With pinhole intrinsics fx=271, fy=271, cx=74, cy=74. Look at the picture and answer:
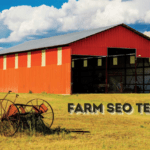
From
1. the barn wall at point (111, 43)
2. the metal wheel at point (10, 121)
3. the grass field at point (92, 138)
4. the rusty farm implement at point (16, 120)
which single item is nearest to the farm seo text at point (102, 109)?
the grass field at point (92, 138)

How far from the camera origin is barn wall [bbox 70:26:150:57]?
28.4m

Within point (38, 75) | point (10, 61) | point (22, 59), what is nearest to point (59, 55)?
point (38, 75)

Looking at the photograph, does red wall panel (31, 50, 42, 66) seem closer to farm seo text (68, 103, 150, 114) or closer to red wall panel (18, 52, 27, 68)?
red wall panel (18, 52, 27, 68)

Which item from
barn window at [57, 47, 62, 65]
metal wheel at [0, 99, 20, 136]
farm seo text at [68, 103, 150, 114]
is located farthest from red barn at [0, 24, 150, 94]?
metal wheel at [0, 99, 20, 136]

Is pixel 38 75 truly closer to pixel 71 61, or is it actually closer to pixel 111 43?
pixel 71 61

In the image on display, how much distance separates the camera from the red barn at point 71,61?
28.3 m

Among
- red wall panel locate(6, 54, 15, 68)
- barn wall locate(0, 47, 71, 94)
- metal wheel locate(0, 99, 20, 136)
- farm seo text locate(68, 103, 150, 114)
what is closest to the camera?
metal wheel locate(0, 99, 20, 136)

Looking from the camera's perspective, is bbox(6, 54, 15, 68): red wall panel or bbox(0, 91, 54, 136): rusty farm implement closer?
bbox(0, 91, 54, 136): rusty farm implement

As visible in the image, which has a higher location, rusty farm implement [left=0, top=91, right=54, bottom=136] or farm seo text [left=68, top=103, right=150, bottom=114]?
rusty farm implement [left=0, top=91, right=54, bottom=136]

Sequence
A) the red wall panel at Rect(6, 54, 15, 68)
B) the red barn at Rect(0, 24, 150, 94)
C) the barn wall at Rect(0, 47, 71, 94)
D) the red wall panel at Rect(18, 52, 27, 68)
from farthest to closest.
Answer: the red wall panel at Rect(6, 54, 15, 68)
the red wall panel at Rect(18, 52, 27, 68)
the red barn at Rect(0, 24, 150, 94)
the barn wall at Rect(0, 47, 71, 94)

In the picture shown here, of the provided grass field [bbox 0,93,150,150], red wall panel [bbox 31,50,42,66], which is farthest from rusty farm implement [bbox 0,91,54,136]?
red wall panel [bbox 31,50,42,66]

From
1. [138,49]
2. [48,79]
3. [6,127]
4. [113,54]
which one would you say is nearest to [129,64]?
[113,54]

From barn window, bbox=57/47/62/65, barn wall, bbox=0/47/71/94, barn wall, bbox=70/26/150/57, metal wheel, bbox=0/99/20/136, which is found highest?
barn wall, bbox=70/26/150/57

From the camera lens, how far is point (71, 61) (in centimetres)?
2752
